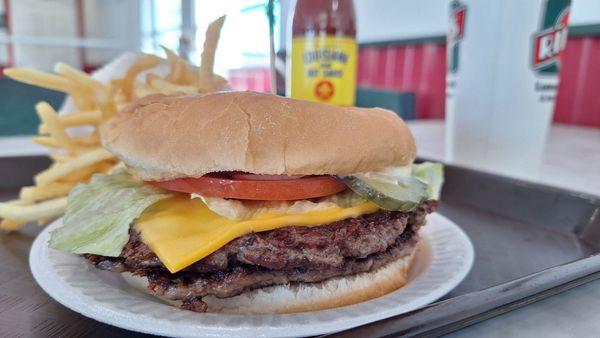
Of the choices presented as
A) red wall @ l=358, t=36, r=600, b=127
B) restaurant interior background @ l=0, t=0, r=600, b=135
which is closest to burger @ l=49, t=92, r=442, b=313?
restaurant interior background @ l=0, t=0, r=600, b=135

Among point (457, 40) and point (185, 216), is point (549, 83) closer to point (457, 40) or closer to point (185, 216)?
point (457, 40)

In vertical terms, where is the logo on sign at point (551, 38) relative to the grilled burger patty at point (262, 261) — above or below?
above

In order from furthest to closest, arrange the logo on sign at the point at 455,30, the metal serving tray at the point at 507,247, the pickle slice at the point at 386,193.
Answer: the logo on sign at the point at 455,30 < the pickle slice at the point at 386,193 < the metal serving tray at the point at 507,247

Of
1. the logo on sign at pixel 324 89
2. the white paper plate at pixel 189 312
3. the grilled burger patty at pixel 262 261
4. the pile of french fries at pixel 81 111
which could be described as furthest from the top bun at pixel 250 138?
the logo on sign at pixel 324 89

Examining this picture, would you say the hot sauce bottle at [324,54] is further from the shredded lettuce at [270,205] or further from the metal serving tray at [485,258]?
the shredded lettuce at [270,205]

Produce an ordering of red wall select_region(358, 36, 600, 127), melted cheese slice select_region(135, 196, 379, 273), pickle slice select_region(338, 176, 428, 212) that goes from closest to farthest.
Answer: melted cheese slice select_region(135, 196, 379, 273) < pickle slice select_region(338, 176, 428, 212) < red wall select_region(358, 36, 600, 127)

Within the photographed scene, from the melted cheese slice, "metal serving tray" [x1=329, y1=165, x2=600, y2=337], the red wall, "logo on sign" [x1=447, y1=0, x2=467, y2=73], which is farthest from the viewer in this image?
the red wall

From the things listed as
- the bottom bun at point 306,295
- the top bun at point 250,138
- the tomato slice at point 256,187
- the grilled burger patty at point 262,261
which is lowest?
the bottom bun at point 306,295

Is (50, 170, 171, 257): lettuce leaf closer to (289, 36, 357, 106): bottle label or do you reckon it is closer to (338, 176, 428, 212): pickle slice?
(338, 176, 428, 212): pickle slice
